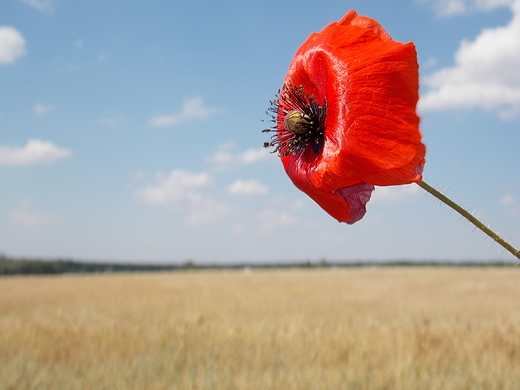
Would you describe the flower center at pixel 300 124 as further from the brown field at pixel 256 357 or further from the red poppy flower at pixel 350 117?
the brown field at pixel 256 357

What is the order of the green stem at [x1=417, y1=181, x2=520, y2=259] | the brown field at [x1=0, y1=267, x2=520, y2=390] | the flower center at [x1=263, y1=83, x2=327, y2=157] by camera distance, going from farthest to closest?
1. the brown field at [x1=0, y1=267, x2=520, y2=390]
2. the flower center at [x1=263, y1=83, x2=327, y2=157]
3. the green stem at [x1=417, y1=181, x2=520, y2=259]

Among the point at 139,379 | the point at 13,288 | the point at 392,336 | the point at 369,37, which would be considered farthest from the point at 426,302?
the point at 13,288

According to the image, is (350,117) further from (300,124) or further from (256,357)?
(256,357)

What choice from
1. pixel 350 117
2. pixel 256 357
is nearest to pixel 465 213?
pixel 350 117

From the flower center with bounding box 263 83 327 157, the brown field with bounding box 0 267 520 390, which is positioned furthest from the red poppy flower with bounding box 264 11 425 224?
the brown field with bounding box 0 267 520 390

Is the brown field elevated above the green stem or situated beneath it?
situated beneath

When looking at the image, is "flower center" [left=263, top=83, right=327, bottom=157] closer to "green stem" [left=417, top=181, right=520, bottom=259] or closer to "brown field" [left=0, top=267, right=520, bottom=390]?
"green stem" [left=417, top=181, right=520, bottom=259]

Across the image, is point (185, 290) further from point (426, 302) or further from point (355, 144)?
point (355, 144)

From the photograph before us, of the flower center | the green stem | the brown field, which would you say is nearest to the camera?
the green stem

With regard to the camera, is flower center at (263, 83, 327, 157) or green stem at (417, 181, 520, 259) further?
flower center at (263, 83, 327, 157)
